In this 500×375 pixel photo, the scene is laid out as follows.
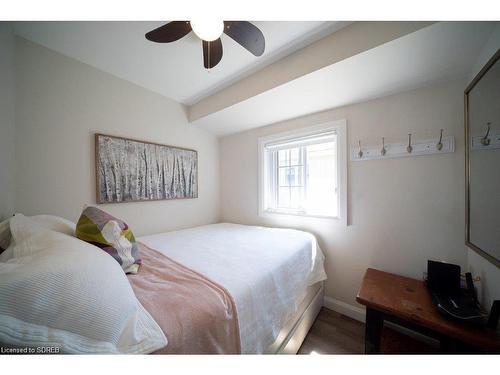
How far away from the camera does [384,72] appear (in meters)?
1.26

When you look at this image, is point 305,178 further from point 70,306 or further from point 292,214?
point 70,306

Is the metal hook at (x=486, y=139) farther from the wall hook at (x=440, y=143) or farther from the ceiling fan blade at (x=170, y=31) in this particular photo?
the ceiling fan blade at (x=170, y=31)

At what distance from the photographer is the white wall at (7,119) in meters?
1.07

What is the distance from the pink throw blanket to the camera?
0.60 metres

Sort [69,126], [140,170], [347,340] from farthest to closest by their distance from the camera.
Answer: [140,170]
[69,126]
[347,340]

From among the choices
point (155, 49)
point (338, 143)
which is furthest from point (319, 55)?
point (155, 49)

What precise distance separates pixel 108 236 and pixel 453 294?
6.77 feet

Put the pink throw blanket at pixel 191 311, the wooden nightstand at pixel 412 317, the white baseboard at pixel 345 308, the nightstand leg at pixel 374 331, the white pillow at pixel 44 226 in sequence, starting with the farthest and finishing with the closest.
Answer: the white baseboard at pixel 345 308, the nightstand leg at pixel 374 331, the white pillow at pixel 44 226, the wooden nightstand at pixel 412 317, the pink throw blanket at pixel 191 311

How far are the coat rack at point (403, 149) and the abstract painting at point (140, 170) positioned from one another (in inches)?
78.3

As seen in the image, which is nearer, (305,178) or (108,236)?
(108,236)

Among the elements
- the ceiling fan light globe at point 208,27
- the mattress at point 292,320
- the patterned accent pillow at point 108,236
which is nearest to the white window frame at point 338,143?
the mattress at point 292,320

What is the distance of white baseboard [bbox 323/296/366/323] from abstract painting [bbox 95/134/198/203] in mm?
2065

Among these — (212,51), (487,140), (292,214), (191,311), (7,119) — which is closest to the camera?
(191,311)
